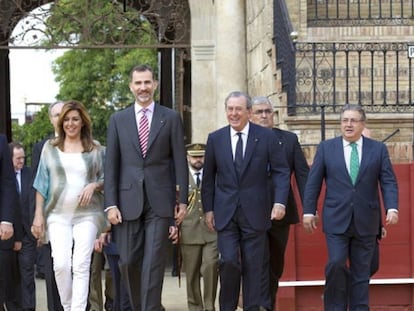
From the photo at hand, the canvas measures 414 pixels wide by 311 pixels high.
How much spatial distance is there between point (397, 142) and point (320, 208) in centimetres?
255

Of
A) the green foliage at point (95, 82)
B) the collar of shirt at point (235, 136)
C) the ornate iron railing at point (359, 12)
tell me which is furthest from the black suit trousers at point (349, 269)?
the green foliage at point (95, 82)

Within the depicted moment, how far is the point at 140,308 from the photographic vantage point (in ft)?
28.5

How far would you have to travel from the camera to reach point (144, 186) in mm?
8570

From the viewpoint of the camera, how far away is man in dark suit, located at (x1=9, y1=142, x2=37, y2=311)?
11.7 meters

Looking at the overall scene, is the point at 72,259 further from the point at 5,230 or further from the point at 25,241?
the point at 25,241

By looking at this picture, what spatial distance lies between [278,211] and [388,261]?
8.53ft

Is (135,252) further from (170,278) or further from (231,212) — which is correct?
(170,278)

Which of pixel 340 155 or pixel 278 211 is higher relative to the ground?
pixel 340 155

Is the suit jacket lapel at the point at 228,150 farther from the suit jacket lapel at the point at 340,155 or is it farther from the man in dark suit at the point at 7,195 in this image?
the man in dark suit at the point at 7,195

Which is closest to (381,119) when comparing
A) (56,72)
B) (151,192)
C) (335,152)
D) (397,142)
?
(397,142)

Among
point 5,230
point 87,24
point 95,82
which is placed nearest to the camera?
point 5,230

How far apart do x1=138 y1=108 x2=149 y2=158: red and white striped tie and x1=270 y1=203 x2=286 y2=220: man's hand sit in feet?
3.94

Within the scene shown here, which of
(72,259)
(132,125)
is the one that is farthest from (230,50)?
(72,259)

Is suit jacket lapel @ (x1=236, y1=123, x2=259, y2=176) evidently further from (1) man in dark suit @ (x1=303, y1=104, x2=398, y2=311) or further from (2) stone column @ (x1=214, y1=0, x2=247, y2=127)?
(2) stone column @ (x1=214, y1=0, x2=247, y2=127)
